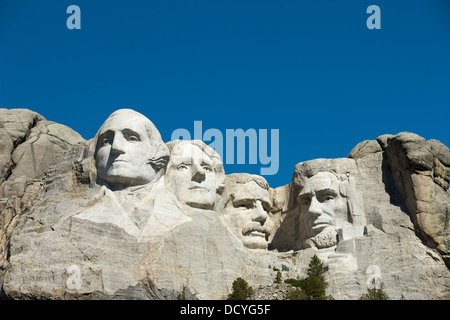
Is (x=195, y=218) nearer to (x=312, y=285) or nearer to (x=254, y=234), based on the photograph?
(x=312, y=285)

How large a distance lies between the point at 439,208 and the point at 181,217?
7.49 meters

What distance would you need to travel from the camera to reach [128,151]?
25266 mm

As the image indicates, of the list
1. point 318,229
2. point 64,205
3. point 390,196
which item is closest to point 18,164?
point 64,205

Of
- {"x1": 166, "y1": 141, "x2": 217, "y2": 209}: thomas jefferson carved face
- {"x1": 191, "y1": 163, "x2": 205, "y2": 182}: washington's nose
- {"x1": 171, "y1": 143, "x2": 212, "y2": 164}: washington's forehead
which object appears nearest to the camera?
{"x1": 166, "y1": 141, "x2": 217, "y2": 209}: thomas jefferson carved face

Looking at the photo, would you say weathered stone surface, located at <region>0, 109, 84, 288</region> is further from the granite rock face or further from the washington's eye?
the washington's eye

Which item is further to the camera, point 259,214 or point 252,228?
point 259,214

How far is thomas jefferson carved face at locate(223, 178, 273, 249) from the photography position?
28.1 metres

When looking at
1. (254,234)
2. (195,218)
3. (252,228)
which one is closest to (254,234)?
(254,234)

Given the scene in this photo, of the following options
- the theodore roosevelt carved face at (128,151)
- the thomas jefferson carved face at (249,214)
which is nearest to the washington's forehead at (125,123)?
the theodore roosevelt carved face at (128,151)

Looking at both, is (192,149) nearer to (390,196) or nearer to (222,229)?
(222,229)

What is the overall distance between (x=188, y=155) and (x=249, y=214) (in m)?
2.89

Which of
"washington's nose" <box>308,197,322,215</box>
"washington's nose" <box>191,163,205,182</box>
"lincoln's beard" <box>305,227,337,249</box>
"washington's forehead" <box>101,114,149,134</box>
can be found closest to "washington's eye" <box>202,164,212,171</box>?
"washington's nose" <box>191,163,205,182</box>

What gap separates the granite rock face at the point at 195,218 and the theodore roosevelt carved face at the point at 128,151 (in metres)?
0.03

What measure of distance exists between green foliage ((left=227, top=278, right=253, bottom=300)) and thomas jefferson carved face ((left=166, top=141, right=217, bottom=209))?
3531 mm
